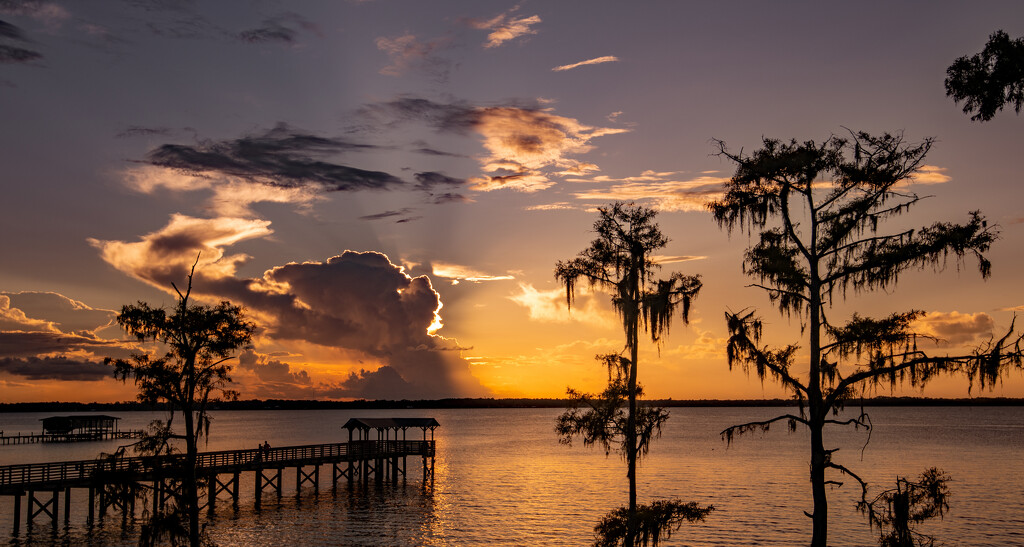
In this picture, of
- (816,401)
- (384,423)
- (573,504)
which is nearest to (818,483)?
(816,401)

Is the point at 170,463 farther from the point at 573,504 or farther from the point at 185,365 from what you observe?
the point at 573,504

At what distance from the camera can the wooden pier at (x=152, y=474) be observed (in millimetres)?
32438

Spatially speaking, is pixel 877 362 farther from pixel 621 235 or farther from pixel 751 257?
pixel 621 235

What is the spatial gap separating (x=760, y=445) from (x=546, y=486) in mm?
60710

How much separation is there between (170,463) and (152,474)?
10.2ft

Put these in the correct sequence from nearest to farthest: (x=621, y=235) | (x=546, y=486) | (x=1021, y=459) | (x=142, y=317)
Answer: (x=621, y=235) < (x=142, y=317) < (x=546, y=486) < (x=1021, y=459)

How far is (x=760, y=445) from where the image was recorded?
115 meters

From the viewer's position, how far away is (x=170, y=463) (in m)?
31.9

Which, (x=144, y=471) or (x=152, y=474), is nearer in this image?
(x=152, y=474)

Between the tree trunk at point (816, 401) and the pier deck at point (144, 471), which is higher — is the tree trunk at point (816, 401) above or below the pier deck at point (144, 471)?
above

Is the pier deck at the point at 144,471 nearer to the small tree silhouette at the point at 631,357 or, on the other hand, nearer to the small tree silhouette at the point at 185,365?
the small tree silhouette at the point at 185,365

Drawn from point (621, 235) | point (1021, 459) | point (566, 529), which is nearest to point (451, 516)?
point (566, 529)

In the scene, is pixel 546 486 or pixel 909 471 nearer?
pixel 546 486

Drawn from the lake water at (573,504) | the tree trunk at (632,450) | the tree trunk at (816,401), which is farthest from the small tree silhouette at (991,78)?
the lake water at (573,504)
